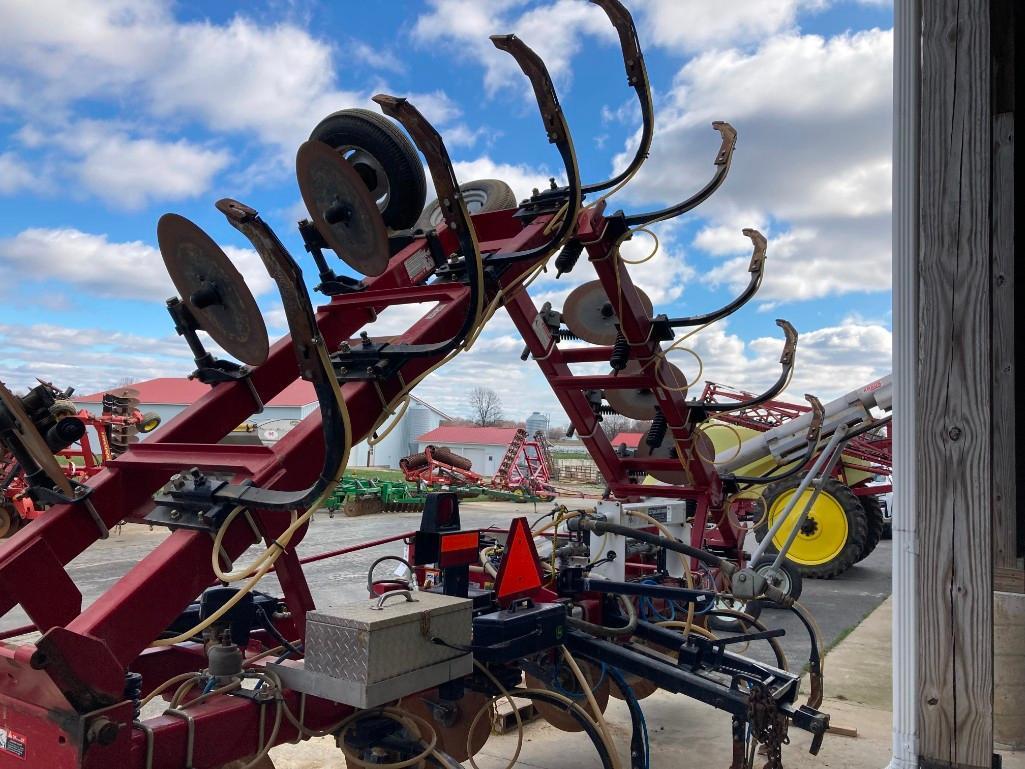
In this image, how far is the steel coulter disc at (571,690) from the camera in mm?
3859

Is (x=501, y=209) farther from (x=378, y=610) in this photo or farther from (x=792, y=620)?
(x=792, y=620)

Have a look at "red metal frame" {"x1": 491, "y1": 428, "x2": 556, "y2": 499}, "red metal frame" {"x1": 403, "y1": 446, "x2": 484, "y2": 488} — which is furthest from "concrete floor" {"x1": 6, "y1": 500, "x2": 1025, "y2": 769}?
"red metal frame" {"x1": 491, "y1": 428, "x2": 556, "y2": 499}

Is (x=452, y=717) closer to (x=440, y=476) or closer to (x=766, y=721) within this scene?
(x=766, y=721)

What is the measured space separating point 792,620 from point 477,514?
14049mm

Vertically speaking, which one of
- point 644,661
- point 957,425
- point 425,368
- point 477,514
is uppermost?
point 425,368

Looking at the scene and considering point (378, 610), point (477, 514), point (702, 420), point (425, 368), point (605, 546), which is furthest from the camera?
point (477, 514)

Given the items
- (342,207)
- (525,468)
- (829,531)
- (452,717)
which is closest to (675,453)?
(452,717)

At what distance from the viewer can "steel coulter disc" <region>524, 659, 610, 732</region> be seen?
3859mm

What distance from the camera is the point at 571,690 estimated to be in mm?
3975

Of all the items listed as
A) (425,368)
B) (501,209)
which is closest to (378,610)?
(425,368)

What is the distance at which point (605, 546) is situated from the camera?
5.00m

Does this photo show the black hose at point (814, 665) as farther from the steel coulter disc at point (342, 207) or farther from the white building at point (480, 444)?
the white building at point (480, 444)

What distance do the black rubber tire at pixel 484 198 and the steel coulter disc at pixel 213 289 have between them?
154 cm

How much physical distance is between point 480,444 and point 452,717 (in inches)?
1832
